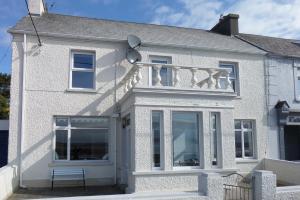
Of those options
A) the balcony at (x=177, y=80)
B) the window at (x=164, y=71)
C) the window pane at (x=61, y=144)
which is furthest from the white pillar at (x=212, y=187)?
the window at (x=164, y=71)

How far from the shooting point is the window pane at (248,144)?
569 inches

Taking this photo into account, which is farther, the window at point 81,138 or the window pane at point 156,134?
the window at point 81,138

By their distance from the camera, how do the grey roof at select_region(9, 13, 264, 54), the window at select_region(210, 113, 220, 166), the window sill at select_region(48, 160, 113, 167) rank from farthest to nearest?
the grey roof at select_region(9, 13, 264, 54) → the window sill at select_region(48, 160, 113, 167) → the window at select_region(210, 113, 220, 166)

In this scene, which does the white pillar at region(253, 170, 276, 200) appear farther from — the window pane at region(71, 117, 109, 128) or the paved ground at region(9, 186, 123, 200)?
the window pane at region(71, 117, 109, 128)

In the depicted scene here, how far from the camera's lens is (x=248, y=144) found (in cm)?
1459

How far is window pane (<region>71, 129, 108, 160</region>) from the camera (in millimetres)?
12664

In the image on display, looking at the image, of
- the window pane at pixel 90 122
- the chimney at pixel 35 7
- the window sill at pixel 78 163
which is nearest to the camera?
the window sill at pixel 78 163

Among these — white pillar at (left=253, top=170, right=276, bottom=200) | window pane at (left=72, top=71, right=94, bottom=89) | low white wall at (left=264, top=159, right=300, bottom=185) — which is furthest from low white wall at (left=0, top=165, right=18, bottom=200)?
low white wall at (left=264, top=159, right=300, bottom=185)

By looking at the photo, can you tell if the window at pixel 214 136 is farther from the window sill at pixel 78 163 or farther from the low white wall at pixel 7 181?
the low white wall at pixel 7 181

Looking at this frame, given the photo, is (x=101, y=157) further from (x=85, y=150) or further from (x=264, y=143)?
(x=264, y=143)

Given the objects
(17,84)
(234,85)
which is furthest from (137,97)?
(234,85)

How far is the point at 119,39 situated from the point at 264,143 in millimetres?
8141

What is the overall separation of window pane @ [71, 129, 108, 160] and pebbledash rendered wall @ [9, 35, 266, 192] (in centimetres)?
37

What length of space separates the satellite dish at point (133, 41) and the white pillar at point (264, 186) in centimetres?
769
